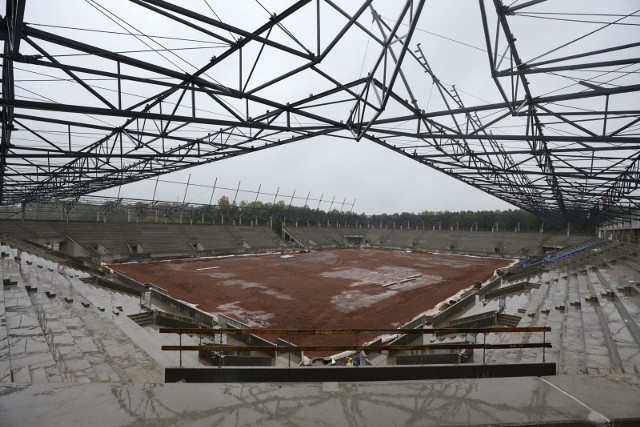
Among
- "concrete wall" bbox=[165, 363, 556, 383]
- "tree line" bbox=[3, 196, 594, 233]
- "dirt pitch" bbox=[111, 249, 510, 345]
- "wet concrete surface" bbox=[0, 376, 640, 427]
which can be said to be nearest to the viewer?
"wet concrete surface" bbox=[0, 376, 640, 427]

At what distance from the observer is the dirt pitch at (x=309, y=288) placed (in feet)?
54.5

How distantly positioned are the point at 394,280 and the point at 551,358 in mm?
20353

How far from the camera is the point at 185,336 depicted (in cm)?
1137

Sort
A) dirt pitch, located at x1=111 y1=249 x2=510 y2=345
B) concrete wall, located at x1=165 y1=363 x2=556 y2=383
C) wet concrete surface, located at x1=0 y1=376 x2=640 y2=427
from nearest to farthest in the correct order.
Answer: wet concrete surface, located at x1=0 y1=376 x2=640 y2=427 < concrete wall, located at x1=165 y1=363 x2=556 y2=383 < dirt pitch, located at x1=111 y1=249 x2=510 y2=345

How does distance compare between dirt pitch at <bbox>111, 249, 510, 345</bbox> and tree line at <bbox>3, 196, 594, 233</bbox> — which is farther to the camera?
tree line at <bbox>3, 196, 594, 233</bbox>

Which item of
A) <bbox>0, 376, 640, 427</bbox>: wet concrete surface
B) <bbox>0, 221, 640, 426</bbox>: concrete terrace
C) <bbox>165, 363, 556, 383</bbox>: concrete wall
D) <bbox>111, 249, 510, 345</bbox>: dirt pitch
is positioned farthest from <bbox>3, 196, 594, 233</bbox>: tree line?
<bbox>0, 376, 640, 427</bbox>: wet concrete surface

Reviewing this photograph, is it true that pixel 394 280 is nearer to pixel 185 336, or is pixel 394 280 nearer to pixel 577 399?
pixel 185 336

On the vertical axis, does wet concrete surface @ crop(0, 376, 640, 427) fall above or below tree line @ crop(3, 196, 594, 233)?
below

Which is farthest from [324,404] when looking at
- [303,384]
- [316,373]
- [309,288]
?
[309,288]

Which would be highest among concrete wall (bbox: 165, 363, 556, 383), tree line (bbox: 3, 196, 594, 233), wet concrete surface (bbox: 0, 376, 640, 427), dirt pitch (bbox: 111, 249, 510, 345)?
tree line (bbox: 3, 196, 594, 233)

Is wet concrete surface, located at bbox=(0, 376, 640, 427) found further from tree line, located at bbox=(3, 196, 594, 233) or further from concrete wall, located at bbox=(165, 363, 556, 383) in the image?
tree line, located at bbox=(3, 196, 594, 233)

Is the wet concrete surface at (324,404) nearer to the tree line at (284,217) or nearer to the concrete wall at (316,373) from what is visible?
the concrete wall at (316,373)

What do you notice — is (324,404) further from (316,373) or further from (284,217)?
(284,217)

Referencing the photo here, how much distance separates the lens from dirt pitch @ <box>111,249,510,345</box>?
16.6 metres
